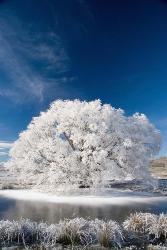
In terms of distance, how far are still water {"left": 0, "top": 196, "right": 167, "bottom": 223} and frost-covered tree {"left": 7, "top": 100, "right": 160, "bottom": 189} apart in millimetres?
5634

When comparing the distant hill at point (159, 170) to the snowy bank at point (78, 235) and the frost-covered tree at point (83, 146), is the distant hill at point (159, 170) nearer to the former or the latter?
the frost-covered tree at point (83, 146)

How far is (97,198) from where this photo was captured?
30.5 meters

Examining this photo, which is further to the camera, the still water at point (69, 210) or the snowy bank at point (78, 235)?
the still water at point (69, 210)

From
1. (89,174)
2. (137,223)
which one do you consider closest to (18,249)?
(137,223)

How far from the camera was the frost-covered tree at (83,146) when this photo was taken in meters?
32.0

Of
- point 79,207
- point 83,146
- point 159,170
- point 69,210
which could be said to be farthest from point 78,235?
point 159,170

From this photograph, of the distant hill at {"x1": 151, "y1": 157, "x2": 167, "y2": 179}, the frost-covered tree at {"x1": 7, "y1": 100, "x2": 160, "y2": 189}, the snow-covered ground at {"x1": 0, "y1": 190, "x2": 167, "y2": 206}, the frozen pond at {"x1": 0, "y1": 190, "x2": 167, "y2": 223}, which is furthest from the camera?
the distant hill at {"x1": 151, "y1": 157, "x2": 167, "y2": 179}

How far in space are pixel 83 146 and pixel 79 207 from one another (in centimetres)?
851

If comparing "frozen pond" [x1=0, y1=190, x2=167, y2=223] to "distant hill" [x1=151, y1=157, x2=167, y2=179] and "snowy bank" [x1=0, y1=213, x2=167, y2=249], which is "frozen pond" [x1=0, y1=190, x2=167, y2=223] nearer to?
"snowy bank" [x1=0, y1=213, x2=167, y2=249]

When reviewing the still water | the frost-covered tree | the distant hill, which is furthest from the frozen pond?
the distant hill

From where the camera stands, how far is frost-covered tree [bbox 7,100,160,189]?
3198 centimetres

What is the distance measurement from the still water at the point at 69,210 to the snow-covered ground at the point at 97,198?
1.53 meters

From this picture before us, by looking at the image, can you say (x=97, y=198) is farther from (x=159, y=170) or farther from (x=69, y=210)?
(x=159, y=170)

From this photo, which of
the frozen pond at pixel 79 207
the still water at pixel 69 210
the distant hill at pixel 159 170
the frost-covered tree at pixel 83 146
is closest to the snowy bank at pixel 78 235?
the still water at pixel 69 210
